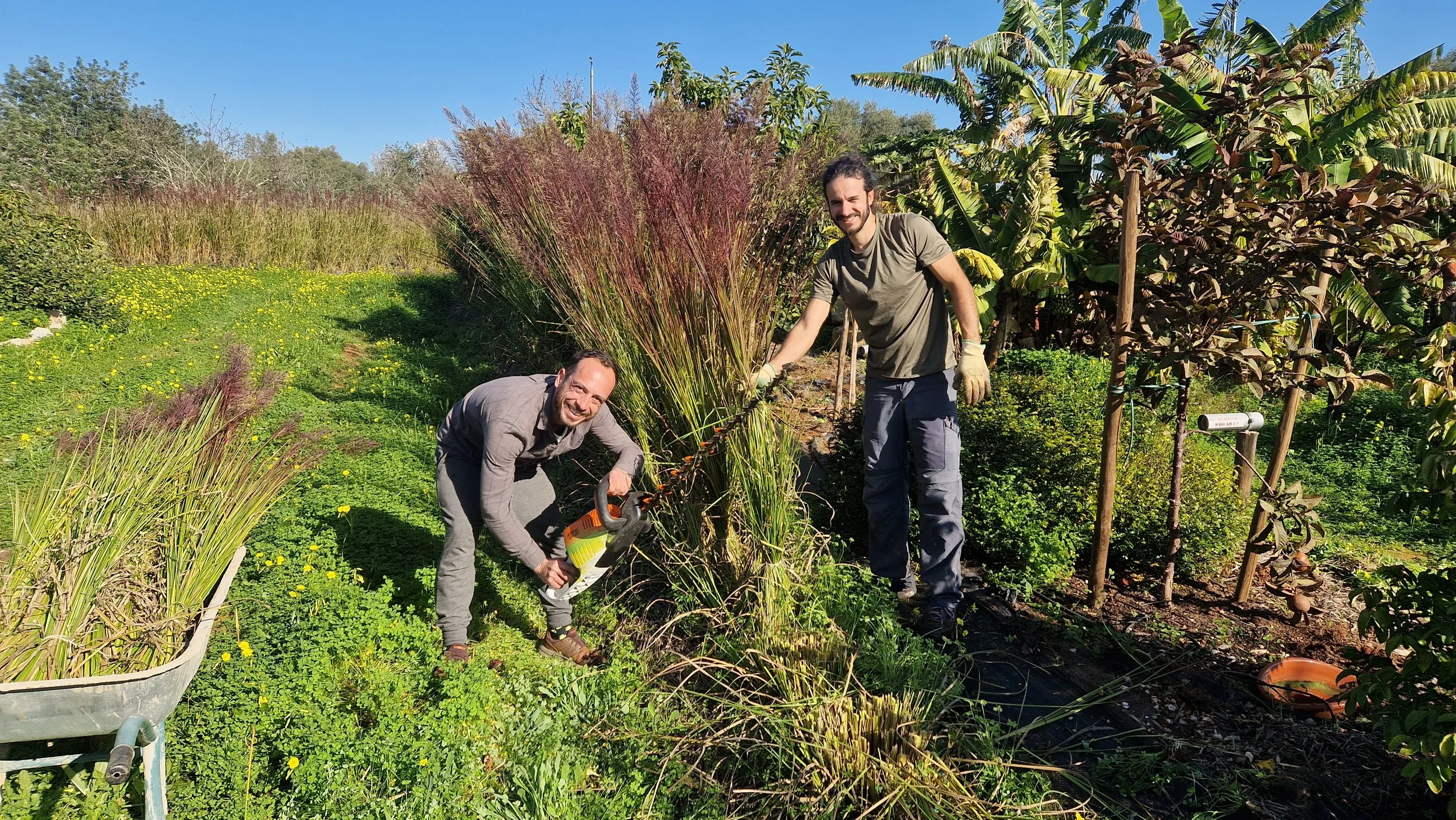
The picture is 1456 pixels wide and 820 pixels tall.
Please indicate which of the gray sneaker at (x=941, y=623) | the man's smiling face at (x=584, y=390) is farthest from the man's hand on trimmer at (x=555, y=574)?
the gray sneaker at (x=941, y=623)

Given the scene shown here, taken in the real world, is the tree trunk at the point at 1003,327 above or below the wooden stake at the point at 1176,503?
above

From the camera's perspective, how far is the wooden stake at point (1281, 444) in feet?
9.66

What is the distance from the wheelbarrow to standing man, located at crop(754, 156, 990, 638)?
6.51ft

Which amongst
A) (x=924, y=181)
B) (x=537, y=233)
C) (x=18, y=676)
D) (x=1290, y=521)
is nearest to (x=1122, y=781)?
(x=1290, y=521)

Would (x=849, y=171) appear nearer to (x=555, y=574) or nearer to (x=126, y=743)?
(x=555, y=574)

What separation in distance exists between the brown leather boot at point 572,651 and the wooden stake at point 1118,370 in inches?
79.0

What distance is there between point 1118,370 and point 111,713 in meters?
3.26

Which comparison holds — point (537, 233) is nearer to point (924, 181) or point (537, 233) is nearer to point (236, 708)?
point (236, 708)

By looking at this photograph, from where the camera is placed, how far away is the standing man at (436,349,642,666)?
2611 mm

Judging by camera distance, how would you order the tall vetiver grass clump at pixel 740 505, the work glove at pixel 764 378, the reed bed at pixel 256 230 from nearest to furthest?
the tall vetiver grass clump at pixel 740 505, the work glove at pixel 764 378, the reed bed at pixel 256 230

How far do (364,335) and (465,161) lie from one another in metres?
2.59

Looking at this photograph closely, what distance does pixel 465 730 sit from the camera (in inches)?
98.4

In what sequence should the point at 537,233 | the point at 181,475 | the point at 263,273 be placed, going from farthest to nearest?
1. the point at 263,273
2. the point at 537,233
3. the point at 181,475

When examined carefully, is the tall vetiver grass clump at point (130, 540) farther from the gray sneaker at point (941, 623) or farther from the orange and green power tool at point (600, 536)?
the gray sneaker at point (941, 623)
